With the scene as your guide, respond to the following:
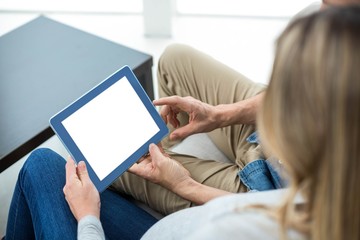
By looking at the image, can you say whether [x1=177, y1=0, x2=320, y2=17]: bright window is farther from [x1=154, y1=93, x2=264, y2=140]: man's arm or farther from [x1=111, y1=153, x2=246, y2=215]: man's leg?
[x1=111, y1=153, x2=246, y2=215]: man's leg

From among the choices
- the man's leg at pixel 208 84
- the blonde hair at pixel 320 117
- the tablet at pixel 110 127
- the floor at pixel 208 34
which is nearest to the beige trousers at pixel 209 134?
the man's leg at pixel 208 84

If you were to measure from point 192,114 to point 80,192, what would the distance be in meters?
0.36

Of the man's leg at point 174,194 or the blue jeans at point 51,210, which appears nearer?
the blue jeans at point 51,210

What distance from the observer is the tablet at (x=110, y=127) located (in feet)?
3.50

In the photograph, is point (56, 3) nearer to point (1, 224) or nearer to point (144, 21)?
point (144, 21)

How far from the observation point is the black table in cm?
125

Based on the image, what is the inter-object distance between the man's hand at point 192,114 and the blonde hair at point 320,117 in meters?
0.59

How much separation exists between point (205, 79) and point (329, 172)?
777 millimetres

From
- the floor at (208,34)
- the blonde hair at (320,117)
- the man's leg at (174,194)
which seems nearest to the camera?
the blonde hair at (320,117)

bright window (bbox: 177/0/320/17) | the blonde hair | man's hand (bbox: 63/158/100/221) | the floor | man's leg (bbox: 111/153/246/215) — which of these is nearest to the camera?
the blonde hair

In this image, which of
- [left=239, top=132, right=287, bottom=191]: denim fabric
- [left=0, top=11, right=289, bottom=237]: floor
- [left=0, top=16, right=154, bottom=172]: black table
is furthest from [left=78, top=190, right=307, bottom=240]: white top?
[left=0, top=11, right=289, bottom=237]: floor

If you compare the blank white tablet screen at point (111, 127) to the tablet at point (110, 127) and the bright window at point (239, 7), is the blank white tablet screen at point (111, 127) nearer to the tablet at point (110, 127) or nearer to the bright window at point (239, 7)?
the tablet at point (110, 127)

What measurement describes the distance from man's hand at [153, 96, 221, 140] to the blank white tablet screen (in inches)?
3.7

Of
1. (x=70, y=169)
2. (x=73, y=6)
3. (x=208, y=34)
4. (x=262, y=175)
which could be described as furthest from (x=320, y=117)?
(x=73, y=6)
